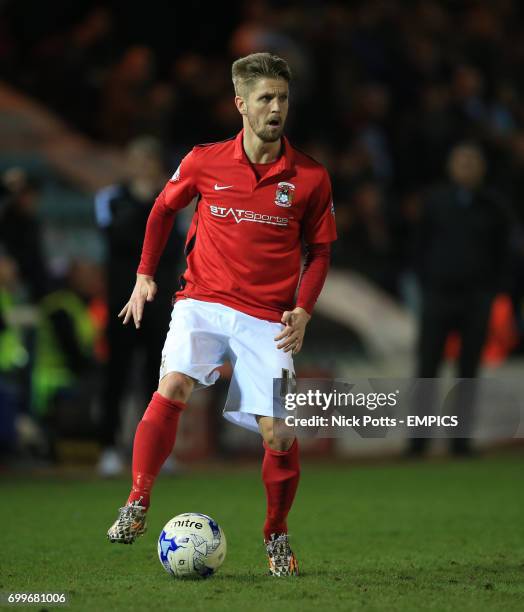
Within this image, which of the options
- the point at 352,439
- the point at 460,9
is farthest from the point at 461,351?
the point at 460,9

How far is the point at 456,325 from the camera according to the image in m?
9.53

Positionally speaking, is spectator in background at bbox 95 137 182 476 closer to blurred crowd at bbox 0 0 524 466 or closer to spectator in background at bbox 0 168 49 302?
spectator in background at bbox 0 168 49 302

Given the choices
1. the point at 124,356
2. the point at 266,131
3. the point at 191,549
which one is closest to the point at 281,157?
the point at 266,131

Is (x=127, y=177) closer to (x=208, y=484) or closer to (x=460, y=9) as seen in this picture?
(x=208, y=484)

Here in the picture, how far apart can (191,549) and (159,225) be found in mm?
1255

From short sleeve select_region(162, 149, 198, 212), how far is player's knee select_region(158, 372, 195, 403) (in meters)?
0.67

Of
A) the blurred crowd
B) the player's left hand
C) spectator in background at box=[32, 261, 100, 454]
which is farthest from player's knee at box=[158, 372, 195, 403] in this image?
the blurred crowd

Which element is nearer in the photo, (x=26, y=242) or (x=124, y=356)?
(x=124, y=356)

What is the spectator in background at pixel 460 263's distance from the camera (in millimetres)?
9438

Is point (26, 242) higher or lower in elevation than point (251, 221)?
higher

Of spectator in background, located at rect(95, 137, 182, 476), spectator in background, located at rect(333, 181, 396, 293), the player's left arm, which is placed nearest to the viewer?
the player's left arm

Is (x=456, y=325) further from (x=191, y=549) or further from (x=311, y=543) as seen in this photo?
(x=191, y=549)

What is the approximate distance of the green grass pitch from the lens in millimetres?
4070

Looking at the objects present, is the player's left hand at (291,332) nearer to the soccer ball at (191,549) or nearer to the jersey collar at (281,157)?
the jersey collar at (281,157)
